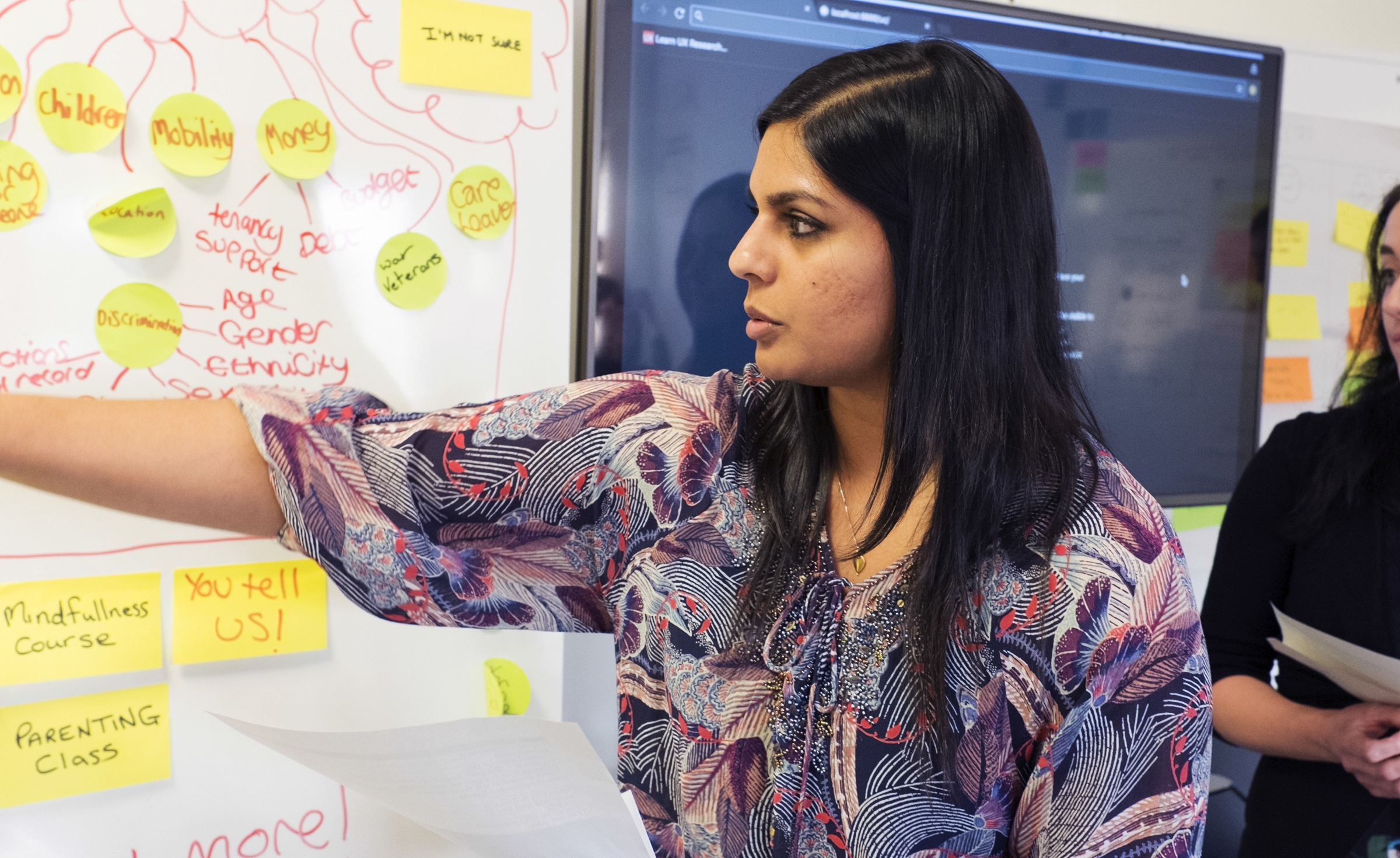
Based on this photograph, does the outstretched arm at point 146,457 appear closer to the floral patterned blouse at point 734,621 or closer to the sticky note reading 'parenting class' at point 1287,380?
the floral patterned blouse at point 734,621

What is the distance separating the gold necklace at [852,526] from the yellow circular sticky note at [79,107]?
69 centimetres

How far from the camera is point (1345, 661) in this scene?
3.04 ft

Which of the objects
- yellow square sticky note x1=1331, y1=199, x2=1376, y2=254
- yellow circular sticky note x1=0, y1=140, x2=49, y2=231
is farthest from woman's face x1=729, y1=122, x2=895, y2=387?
yellow square sticky note x1=1331, y1=199, x2=1376, y2=254

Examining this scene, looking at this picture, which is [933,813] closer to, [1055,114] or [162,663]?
[162,663]

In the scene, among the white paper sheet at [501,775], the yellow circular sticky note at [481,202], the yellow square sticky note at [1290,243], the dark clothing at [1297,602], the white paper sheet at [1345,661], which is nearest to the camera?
the white paper sheet at [501,775]

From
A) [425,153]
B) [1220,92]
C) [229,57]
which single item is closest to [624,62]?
[425,153]

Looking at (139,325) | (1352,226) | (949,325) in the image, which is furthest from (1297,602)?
(139,325)

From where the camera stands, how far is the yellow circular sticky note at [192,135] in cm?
87

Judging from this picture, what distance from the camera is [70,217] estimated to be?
84 cm

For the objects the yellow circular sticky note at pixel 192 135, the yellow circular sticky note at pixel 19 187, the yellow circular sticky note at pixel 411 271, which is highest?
the yellow circular sticky note at pixel 192 135

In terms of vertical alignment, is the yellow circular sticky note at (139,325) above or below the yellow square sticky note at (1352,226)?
below

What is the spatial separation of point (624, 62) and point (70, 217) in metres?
0.58

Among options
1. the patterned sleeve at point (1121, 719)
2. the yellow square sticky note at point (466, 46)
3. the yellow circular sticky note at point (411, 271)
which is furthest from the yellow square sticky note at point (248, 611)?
the patterned sleeve at point (1121, 719)

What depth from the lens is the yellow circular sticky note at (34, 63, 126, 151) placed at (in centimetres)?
82
